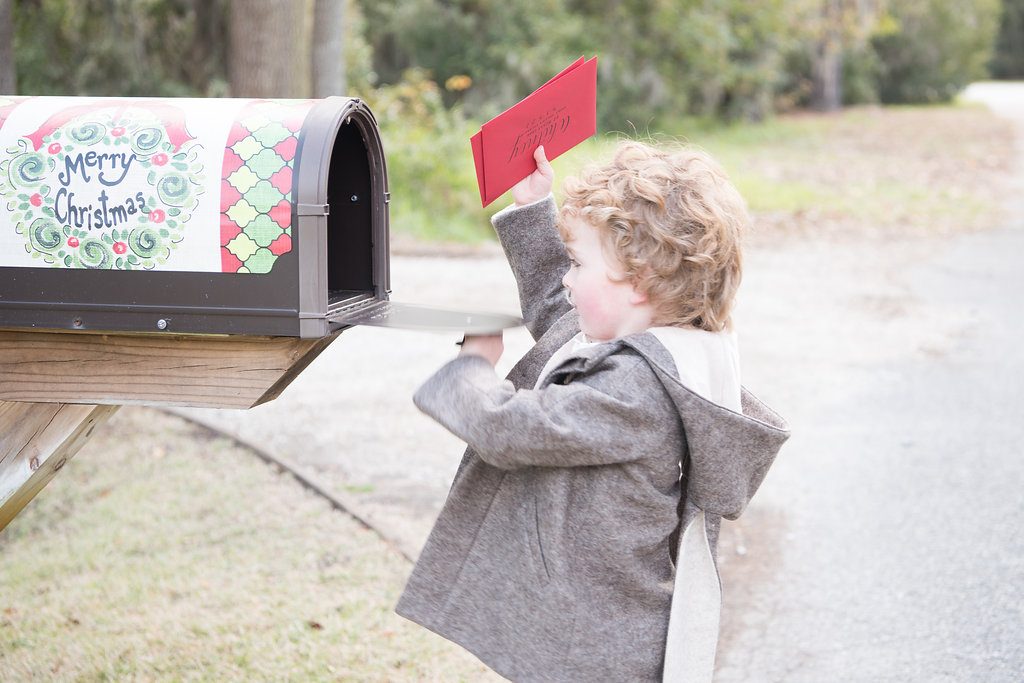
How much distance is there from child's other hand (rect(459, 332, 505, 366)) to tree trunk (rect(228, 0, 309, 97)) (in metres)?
5.64

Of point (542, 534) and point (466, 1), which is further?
point (466, 1)

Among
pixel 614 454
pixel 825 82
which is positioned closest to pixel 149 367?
pixel 614 454

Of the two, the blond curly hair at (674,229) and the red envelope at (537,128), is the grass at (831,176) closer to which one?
the red envelope at (537,128)

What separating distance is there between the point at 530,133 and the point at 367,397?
376cm

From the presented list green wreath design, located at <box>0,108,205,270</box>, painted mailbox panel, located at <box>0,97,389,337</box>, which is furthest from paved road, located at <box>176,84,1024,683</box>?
green wreath design, located at <box>0,108,205,270</box>

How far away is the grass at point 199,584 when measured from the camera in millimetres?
3029

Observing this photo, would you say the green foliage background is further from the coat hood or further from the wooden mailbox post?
the wooden mailbox post

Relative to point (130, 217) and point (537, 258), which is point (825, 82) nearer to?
point (537, 258)

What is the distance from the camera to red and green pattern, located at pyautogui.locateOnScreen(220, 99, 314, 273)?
5.95 ft

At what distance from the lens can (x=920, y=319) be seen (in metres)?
7.43

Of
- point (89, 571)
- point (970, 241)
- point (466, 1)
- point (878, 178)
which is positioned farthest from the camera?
point (466, 1)

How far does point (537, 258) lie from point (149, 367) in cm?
76

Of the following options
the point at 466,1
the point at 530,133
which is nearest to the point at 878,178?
the point at 466,1

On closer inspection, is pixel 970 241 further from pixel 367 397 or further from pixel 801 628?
pixel 801 628
